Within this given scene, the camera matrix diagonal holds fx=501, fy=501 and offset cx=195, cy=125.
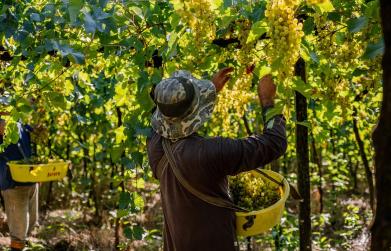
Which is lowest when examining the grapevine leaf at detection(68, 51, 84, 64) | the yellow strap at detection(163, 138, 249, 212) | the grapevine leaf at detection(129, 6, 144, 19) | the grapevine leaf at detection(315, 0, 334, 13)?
the yellow strap at detection(163, 138, 249, 212)

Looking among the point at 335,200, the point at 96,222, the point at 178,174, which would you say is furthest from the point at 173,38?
the point at 335,200

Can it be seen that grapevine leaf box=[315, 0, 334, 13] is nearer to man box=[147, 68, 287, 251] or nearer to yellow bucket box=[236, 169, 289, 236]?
man box=[147, 68, 287, 251]

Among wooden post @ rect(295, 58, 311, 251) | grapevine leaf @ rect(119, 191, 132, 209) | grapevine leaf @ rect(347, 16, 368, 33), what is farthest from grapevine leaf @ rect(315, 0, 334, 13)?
grapevine leaf @ rect(119, 191, 132, 209)

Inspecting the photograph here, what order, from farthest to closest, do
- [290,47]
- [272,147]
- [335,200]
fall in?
[335,200], [272,147], [290,47]

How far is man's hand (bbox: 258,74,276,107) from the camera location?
181cm

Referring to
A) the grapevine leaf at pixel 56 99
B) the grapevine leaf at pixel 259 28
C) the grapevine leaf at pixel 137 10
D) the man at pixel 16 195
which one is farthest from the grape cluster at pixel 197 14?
the man at pixel 16 195

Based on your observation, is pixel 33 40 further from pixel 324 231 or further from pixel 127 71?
pixel 324 231

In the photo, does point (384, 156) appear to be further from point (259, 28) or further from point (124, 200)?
point (124, 200)

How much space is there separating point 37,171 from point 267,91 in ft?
8.40

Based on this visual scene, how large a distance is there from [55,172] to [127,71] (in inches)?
71.6

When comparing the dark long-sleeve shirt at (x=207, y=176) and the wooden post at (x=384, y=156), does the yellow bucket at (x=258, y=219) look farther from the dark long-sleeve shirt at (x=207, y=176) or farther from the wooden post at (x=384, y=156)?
the wooden post at (x=384, y=156)

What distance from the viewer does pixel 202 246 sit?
1.88 m

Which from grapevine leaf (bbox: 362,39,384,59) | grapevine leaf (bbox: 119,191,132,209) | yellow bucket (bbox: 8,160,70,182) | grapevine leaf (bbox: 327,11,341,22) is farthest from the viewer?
yellow bucket (bbox: 8,160,70,182)

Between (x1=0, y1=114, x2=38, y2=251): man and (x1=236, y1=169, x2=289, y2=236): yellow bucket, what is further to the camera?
(x1=0, y1=114, x2=38, y2=251): man
